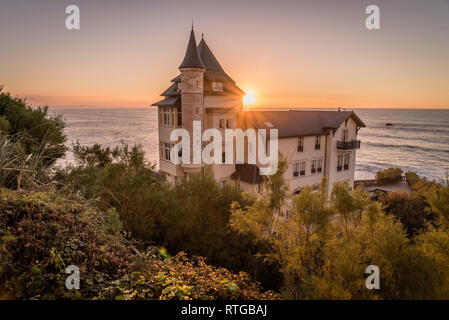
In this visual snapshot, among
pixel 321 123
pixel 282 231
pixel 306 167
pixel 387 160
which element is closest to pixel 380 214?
pixel 282 231

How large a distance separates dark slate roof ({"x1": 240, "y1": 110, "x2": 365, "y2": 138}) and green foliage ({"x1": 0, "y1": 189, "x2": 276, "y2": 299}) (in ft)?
57.3

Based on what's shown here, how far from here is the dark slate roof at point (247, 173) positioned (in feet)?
68.2

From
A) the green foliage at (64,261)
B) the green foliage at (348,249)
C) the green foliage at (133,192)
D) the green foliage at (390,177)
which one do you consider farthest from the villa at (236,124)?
the green foliage at (390,177)

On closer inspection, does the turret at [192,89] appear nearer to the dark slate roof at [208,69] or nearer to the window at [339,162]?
the dark slate roof at [208,69]

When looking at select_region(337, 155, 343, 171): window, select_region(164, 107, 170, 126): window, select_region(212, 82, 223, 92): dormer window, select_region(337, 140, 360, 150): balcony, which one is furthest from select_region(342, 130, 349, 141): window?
select_region(164, 107, 170, 126): window

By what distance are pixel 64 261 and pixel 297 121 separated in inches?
918

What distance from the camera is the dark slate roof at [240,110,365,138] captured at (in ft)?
74.0

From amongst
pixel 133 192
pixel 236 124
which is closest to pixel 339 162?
pixel 236 124

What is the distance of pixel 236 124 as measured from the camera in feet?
74.1

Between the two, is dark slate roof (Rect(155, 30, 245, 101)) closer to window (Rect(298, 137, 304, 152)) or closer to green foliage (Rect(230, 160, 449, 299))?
window (Rect(298, 137, 304, 152))

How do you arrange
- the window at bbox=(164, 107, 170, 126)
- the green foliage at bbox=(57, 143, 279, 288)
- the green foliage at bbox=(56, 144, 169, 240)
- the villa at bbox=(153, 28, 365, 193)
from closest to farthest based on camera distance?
1. the green foliage at bbox=(56, 144, 169, 240)
2. the green foliage at bbox=(57, 143, 279, 288)
3. the villa at bbox=(153, 28, 365, 193)
4. the window at bbox=(164, 107, 170, 126)

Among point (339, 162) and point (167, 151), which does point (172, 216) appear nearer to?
point (167, 151)

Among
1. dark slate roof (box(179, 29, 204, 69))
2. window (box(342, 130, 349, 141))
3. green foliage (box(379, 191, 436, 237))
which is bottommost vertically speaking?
green foliage (box(379, 191, 436, 237))

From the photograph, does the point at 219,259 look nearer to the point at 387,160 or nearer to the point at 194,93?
the point at 194,93
